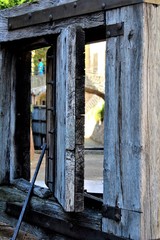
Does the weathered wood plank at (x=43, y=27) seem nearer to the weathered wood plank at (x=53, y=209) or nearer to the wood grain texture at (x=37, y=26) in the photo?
the wood grain texture at (x=37, y=26)

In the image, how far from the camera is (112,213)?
405 centimetres

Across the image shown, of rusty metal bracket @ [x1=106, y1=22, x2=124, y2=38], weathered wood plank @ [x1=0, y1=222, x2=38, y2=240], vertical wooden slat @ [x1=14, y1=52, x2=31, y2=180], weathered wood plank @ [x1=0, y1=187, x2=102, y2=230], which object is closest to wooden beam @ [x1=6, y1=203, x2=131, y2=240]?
weathered wood plank @ [x1=0, y1=187, x2=102, y2=230]

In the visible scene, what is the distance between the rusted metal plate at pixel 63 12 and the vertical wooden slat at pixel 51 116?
28 centimetres

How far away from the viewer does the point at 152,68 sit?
3.81 meters

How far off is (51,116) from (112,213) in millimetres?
1300

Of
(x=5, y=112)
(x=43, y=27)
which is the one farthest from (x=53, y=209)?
(x=43, y=27)

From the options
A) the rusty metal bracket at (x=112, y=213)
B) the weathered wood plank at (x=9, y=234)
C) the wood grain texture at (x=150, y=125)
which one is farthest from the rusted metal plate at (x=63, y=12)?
the weathered wood plank at (x=9, y=234)

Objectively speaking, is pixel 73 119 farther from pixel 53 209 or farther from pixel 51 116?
pixel 53 209

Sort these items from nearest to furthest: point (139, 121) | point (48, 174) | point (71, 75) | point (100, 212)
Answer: point (139, 121)
point (71, 75)
point (100, 212)
point (48, 174)

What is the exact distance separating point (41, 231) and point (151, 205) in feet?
5.00

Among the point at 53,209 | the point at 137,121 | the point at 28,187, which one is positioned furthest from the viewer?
the point at 28,187

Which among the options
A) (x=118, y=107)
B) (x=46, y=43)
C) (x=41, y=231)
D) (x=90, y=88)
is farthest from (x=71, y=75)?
(x=90, y=88)

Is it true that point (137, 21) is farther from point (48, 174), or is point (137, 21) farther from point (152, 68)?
point (48, 174)

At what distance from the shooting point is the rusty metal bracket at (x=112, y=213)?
13.1 ft
